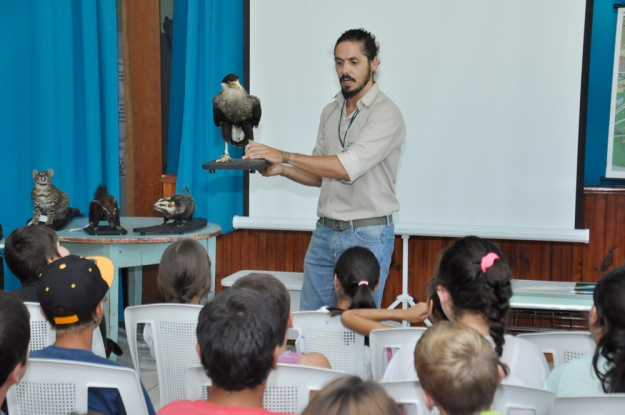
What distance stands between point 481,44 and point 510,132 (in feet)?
1.79

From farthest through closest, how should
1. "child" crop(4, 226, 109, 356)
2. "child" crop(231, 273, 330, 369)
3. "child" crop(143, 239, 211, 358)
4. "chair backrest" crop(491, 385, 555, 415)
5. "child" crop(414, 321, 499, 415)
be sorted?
"child" crop(4, 226, 109, 356) → "child" crop(143, 239, 211, 358) → "child" crop(231, 273, 330, 369) → "chair backrest" crop(491, 385, 555, 415) → "child" crop(414, 321, 499, 415)

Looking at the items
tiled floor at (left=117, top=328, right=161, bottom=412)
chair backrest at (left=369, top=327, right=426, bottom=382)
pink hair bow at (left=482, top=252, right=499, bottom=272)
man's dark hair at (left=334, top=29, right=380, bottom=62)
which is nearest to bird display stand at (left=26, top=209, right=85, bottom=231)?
tiled floor at (left=117, top=328, right=161, bottom=412)

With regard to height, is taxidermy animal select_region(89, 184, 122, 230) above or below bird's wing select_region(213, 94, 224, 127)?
below

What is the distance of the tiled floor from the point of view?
3.31m

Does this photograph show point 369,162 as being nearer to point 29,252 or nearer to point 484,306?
point 484,306

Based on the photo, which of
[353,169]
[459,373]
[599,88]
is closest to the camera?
[459,373]

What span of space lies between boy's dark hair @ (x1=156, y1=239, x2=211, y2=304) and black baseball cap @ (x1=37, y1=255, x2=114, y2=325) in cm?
53

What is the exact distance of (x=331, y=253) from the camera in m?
2.83

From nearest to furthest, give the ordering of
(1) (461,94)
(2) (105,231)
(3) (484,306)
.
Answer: (3) (484,306) → (2) (105,231) → (1) (461,94)

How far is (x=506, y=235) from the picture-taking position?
388 centimetres

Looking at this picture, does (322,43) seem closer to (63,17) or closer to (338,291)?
(63,17)

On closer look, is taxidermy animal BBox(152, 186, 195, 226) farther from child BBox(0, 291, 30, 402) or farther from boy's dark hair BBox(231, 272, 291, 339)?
A: child BBox(0, 291, 30, 402)

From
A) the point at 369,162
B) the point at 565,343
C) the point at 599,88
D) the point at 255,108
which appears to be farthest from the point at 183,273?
the point at 599,88

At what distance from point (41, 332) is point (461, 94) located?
2.71 metres
